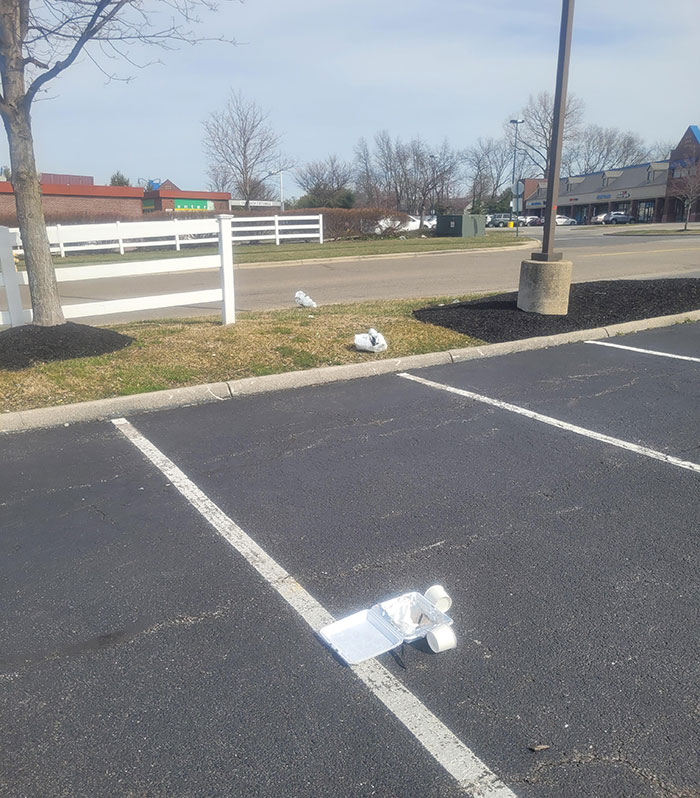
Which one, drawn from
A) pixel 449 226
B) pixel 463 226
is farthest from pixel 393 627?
pixel 449 226

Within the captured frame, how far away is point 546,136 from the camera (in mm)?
77188

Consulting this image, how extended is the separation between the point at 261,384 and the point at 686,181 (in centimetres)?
5646

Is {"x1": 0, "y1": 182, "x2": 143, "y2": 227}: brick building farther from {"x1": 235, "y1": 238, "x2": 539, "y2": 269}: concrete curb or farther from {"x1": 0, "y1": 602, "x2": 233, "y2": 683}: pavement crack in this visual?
{"x1": 0, "y1": 602, "x2": 233, "y2": 683}: pavement crack

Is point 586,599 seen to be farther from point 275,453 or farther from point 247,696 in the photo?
point 275,453

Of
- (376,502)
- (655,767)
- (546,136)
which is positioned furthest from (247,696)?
(546,136)

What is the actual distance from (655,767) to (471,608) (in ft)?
3.44

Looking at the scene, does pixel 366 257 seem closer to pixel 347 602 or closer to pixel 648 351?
pixel 648 351

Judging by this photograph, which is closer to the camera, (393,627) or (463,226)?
(393,627)

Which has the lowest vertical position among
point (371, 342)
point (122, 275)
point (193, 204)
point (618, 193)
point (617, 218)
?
point (371, 342)

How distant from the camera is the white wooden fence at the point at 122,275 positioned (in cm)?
771

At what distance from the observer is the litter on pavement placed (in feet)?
9.34

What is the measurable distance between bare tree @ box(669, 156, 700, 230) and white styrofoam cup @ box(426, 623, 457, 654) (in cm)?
5168

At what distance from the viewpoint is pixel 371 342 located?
8000 millimetres

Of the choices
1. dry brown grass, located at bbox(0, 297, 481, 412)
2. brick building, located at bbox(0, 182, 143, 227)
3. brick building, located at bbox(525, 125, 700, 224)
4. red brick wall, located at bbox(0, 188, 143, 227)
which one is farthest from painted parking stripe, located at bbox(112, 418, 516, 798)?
brick building, located at bbox(525, 125, 700, 224)
